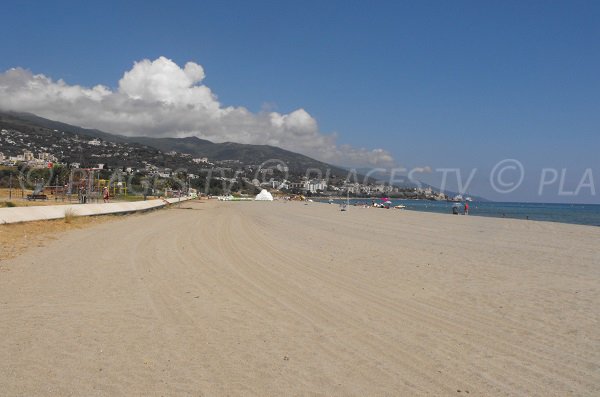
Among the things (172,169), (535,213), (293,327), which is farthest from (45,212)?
(172,169)

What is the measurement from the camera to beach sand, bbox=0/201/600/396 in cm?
404

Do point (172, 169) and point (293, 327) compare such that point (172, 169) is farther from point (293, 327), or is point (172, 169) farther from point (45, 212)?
point (293, 327)

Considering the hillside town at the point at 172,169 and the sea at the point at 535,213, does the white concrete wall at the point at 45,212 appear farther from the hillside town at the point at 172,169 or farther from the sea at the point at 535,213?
the hillside town at the point at 172,169

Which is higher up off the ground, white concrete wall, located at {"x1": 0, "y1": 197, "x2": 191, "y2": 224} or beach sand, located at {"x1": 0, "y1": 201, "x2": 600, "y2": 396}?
beach sand, located at {"x1": 0, "y1": 201, "x2": 600, "y2": 396}

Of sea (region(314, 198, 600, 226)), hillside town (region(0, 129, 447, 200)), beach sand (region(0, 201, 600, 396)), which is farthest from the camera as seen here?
hillside town (region(0, 129, 447, 200))

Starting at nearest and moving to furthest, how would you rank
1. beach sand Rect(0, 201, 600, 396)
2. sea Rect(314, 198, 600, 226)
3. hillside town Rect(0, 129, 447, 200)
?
beach sand Rect(0, 201, 600, 396) < sea Rect(314, 198, 600, 226) < hillside town Rect(0, 129, 447, 200)

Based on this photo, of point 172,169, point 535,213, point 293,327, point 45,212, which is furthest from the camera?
point 172,169

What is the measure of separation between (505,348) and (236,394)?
2763 mm

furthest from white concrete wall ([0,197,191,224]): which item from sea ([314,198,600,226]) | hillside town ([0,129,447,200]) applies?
hillside town ([0,129,447,200])

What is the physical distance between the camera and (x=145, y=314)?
19.8ft

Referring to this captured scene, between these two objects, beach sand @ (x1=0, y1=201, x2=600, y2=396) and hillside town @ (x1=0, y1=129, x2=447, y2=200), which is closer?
beach sand @ (x1=0, y1=201, x2=600, y2=396)

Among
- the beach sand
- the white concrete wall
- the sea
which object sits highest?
the sea

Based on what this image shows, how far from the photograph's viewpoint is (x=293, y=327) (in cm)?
560

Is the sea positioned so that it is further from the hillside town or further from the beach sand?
the hillside town
